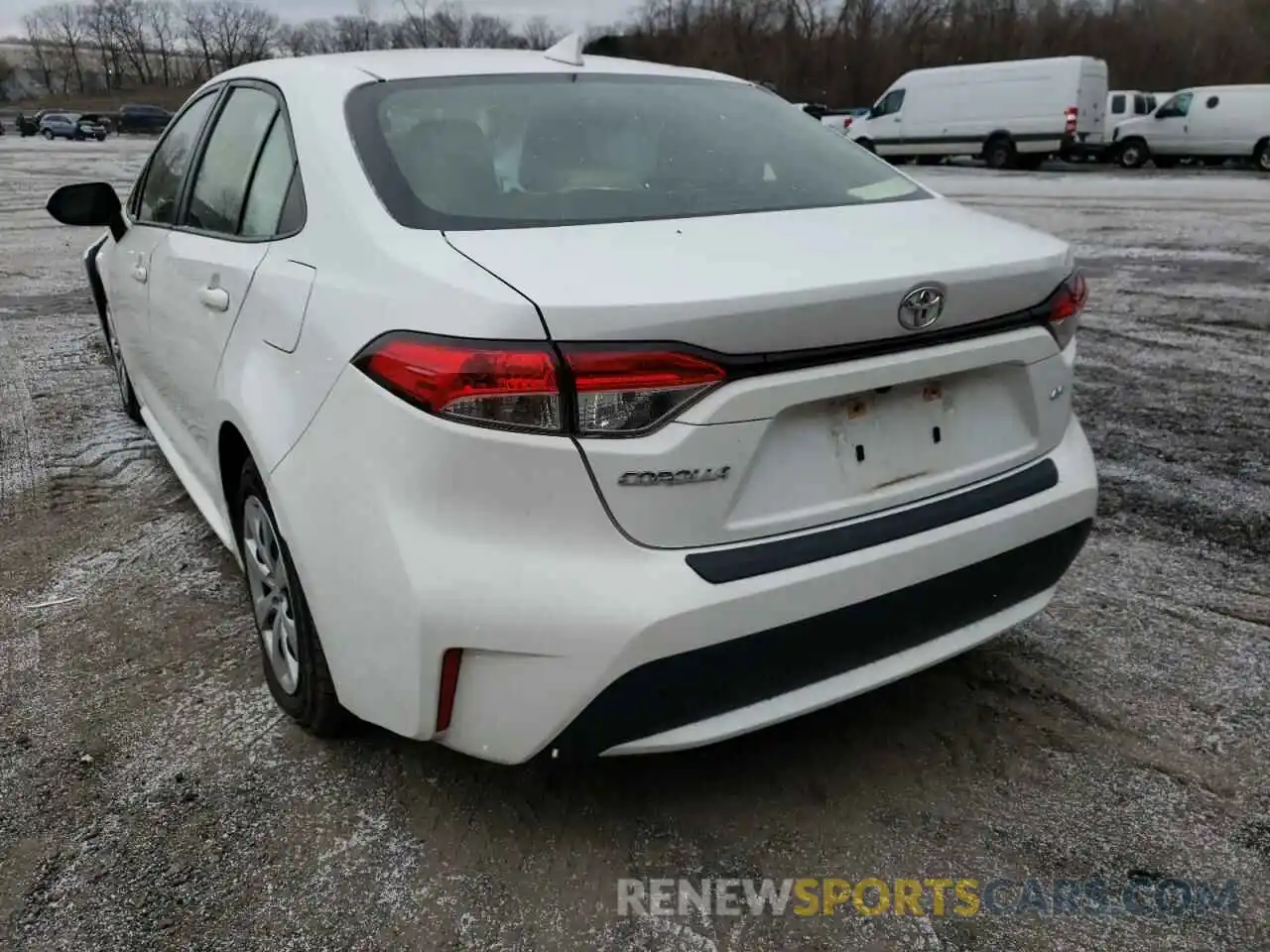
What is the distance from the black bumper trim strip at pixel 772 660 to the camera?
73.5 inches

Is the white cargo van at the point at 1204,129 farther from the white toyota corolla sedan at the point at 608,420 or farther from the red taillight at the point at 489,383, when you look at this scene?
the red taillight at the point at 489,383

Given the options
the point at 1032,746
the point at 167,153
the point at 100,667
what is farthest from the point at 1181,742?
the point at 167,153

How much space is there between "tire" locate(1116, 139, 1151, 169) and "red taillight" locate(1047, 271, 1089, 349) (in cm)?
2887

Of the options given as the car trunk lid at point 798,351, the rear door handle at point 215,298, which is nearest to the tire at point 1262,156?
the car trunk lid at point 798,351

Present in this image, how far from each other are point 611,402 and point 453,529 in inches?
14.0

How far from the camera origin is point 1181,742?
2.52m

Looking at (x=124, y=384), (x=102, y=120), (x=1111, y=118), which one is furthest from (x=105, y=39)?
(x=124, y=384)

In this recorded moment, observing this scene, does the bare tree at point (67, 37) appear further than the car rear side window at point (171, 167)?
Yes

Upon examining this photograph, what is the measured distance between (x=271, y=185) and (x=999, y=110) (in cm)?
2759

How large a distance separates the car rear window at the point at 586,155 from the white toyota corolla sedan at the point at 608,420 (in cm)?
1

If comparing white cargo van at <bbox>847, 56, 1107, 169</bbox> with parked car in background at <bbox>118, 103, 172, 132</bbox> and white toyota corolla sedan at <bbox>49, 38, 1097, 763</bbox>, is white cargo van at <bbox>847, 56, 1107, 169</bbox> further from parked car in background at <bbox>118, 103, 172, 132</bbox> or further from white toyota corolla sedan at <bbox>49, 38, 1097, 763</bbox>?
parked car in background at <bbox>118, 103, 172, 132</bbox>

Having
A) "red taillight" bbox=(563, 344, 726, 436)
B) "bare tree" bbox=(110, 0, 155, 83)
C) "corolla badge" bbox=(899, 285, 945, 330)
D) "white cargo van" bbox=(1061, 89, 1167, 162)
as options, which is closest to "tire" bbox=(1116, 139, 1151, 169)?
"white cargo van" bbox=(1061, 89, 1167, 162)

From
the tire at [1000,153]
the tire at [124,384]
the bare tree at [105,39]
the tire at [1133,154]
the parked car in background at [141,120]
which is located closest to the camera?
the tire at [124,384]

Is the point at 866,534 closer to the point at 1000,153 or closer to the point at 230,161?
the point at 230,161
